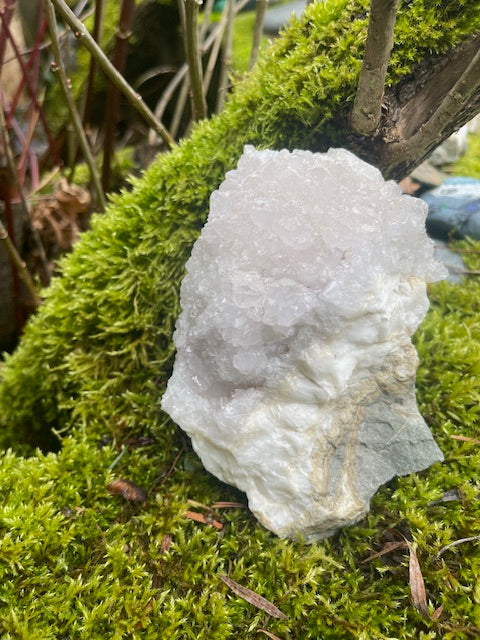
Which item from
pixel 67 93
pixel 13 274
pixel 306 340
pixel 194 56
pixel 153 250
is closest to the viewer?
pixel 306 340

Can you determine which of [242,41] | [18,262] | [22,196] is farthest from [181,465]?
[242,41]

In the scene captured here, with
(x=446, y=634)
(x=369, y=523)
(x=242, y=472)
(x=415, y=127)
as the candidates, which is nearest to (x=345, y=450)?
(x=369, y=523)

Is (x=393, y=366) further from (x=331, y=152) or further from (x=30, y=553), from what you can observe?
(x=30, y=553)

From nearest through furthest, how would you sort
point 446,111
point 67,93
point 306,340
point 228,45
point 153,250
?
point 306,340 < point 446,111 < point 153,250 < point 67,93 < point 228,45

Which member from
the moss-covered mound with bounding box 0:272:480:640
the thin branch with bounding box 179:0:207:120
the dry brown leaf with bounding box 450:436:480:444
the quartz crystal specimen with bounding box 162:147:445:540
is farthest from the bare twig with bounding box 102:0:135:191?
the dry brown leaf with bounding box 450:436:480:444

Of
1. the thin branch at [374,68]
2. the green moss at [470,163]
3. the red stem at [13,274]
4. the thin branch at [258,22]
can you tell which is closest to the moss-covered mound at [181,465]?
the thin branch at [374,68]

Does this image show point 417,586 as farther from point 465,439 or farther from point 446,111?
point 446,111
